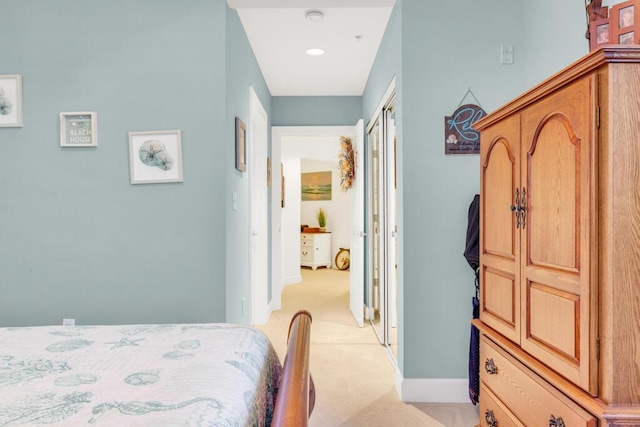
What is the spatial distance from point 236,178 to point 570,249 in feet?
7.10

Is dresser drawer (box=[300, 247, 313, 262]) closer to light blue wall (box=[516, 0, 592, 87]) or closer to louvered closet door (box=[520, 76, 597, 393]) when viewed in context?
light blue wall (box=[516, 0, 592, 87])

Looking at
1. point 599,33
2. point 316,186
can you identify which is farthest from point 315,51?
point 316,186

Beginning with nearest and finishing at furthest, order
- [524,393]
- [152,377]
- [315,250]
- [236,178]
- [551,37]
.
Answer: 1. [152,377]
2. [524,393]
3. [551,37]
4. [236,178]
5. [315,250]

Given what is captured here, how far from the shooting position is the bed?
2.81ft

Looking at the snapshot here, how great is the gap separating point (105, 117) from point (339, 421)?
2.21 meters

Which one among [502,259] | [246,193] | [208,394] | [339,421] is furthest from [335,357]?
[208,394]

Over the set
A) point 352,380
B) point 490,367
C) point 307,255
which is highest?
point 490,367

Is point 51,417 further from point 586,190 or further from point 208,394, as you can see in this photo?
point 586,190

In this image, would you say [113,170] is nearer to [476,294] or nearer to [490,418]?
[476,294]

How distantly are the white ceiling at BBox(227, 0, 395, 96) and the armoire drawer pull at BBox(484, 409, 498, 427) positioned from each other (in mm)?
2277

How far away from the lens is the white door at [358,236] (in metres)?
4.39

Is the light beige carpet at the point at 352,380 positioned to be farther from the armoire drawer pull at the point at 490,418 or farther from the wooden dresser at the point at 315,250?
the wooden dresser at the point at 315,250

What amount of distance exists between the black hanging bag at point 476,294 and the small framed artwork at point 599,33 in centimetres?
97

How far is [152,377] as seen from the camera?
108cm
